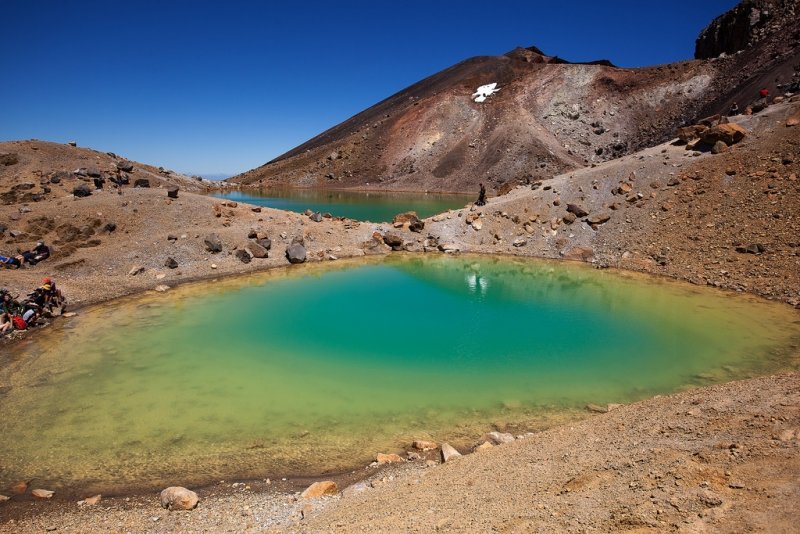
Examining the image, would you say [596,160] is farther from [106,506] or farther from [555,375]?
[106,506]

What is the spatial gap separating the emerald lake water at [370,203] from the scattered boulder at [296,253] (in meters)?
14.5

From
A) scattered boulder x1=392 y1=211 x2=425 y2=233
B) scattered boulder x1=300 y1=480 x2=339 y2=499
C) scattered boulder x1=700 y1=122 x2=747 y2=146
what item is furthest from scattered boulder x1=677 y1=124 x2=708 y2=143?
scattered boulder x1=300 y1=480 x2=339 y2=499

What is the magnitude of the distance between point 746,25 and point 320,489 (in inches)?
3291

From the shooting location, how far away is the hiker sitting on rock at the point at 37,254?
79.8 feet

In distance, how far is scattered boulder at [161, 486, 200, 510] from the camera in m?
8.52

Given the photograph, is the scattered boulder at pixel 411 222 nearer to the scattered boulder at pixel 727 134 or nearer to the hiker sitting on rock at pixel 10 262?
the scattered boulder at pixel 727 134

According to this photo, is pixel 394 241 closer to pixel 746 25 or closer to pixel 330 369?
pixel 330 369

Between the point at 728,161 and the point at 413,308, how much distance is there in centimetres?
2441

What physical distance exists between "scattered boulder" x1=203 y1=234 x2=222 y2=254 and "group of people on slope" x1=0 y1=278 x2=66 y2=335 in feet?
29.9

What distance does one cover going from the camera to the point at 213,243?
28422 millimetres

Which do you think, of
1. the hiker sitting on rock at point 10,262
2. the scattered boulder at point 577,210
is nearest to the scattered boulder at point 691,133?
the scattered boulder at point 577,210

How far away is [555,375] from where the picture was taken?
14.3 m

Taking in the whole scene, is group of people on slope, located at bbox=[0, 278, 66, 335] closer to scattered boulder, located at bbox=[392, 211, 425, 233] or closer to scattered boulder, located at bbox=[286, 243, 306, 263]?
scattered boulder, located at bbox=[286, 243, 306, 263]

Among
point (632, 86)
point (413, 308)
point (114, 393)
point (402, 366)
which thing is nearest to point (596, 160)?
point (632, 86)
